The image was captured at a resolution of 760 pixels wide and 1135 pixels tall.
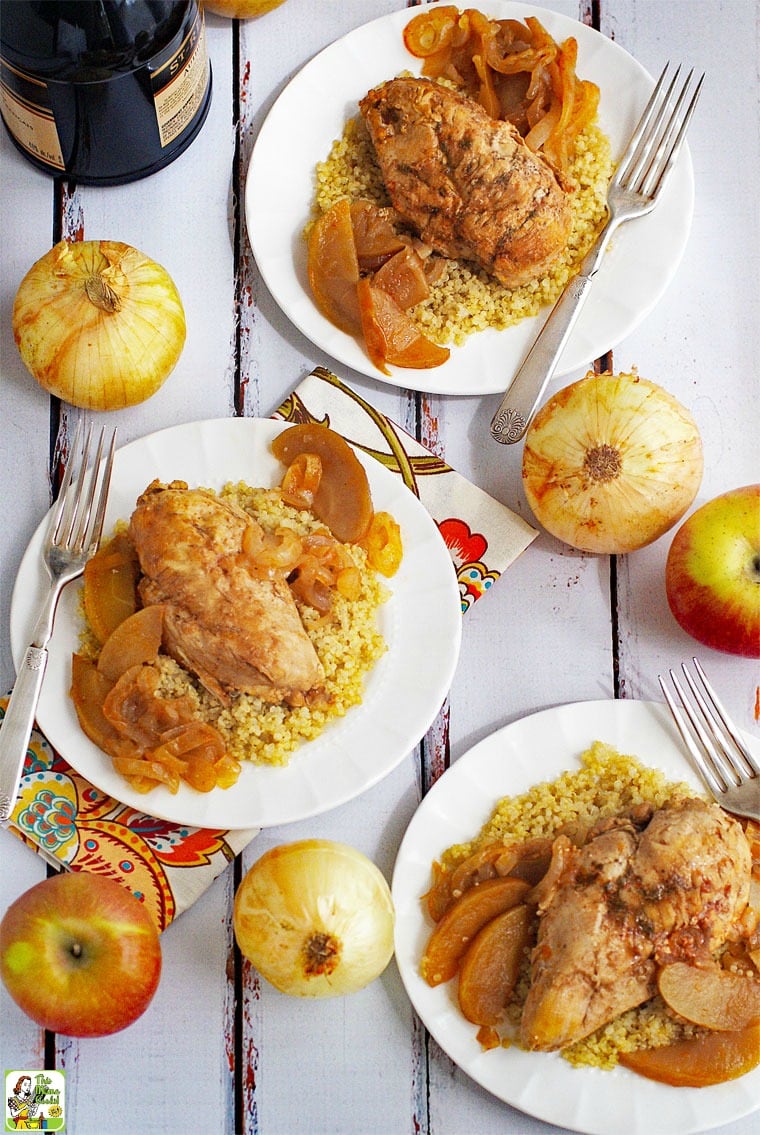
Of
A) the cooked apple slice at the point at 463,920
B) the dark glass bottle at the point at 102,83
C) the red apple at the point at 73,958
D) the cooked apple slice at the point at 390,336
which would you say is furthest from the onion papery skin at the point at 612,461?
the red apple at the point at 73,958

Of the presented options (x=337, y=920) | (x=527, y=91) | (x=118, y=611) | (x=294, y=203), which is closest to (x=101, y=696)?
(x=118, y=611)

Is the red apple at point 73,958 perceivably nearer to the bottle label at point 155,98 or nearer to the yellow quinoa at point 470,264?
the yellow quinoa at point 470,264

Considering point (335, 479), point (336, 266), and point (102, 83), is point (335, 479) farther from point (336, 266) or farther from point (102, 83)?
point (102, 83)

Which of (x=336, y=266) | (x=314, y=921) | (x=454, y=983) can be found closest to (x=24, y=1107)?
(x=314, y=921)

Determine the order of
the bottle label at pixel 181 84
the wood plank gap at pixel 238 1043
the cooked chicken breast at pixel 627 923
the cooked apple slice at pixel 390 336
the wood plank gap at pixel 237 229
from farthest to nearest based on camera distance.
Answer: the wood plank gap at pixel 237 229
the cooked apple slice at pixel 390 336
the bottle label at pixel 181 84
the wood plank gap at pixel 238 1043
the cooked chicken breast at pixel 627 923

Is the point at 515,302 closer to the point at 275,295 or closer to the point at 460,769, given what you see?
the point at 275,295
